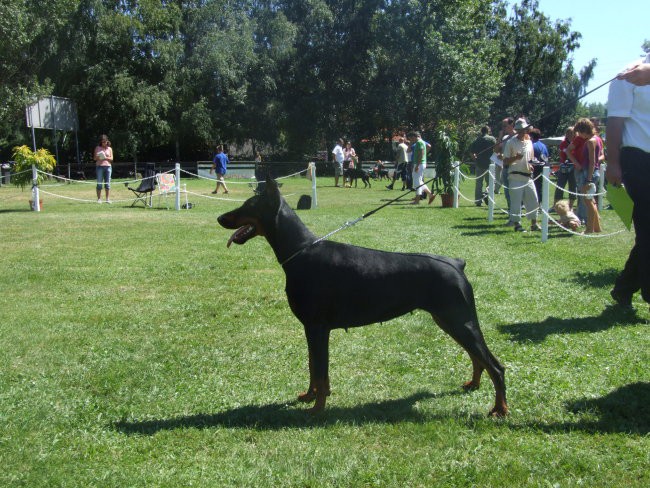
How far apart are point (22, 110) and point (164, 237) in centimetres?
2838

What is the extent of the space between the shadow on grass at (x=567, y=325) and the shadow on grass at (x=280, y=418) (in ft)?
6.36

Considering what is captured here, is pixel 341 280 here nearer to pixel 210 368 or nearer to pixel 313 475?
pixel 313 475

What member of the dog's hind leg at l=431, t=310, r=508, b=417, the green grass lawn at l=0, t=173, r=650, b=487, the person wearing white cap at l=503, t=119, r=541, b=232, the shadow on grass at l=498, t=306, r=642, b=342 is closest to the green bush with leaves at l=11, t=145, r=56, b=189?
the green grass lawn at l=0, t=173, r=650, b=487

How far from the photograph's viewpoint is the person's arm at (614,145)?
4.71m

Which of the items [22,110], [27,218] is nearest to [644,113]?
[27,218]

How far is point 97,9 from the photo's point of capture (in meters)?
38.6

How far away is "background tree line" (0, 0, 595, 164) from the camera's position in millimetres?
39625

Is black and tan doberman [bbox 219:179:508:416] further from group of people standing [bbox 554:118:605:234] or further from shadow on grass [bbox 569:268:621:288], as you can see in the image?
group of people standing [bbox 554:118:605:234]

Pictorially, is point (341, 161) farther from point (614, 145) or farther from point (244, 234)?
point (244, 234)

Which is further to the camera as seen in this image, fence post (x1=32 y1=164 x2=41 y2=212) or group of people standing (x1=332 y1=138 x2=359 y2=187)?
group of people standing (x1=332 y1=138 x2=359 y2=187)

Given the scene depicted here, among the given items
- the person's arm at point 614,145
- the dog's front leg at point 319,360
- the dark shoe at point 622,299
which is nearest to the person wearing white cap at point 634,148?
the person's arm at point 614,145

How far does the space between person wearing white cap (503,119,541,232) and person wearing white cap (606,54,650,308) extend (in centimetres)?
796

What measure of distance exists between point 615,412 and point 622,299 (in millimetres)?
2614

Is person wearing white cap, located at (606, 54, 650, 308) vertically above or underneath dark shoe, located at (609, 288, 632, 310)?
above
